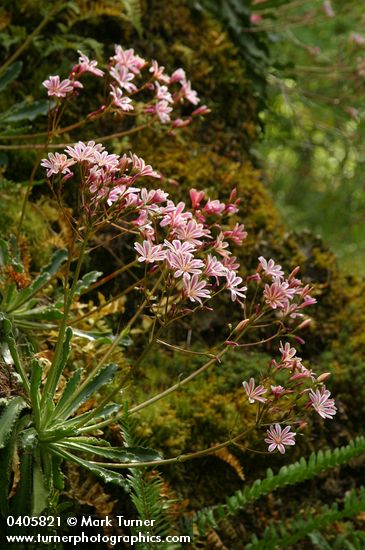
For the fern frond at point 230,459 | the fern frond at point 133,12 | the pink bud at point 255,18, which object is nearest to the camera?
the fern frond at point 230,459

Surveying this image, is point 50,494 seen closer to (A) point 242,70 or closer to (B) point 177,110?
(B) point 177,110

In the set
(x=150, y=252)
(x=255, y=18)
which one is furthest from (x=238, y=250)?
(x=255, y=18)

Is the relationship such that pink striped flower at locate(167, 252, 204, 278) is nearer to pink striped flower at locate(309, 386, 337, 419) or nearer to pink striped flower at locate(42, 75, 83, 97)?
pink striped flower at locate(309, 386, 337, 419)

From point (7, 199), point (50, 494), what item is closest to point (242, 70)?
point (7, 199)

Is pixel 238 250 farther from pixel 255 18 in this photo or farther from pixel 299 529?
pixel 255 18

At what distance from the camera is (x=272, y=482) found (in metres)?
2.22

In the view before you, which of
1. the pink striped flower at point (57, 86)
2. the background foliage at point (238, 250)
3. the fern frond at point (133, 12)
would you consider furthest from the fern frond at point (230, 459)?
the fern frond at point (133, 12)

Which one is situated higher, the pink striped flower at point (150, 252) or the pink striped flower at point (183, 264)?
the pink striped flower at point (150, 252)

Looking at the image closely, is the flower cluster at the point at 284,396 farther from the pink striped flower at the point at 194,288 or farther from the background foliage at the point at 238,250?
the background foliage at the point at 238,250

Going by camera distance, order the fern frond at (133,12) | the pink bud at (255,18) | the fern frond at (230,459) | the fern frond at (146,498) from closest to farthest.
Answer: the fern frond at (146,498)
the fern frond at (230,459)
the fern frond at (133,12)
the pink bud at (255,18)

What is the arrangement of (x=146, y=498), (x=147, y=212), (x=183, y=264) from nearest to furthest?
(x=183, y=264) < (x=147, y=212) < (x=146, y=498)

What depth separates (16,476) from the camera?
1.79m

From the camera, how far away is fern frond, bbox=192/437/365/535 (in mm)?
2195

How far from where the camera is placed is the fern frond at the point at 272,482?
2195 millimetres
